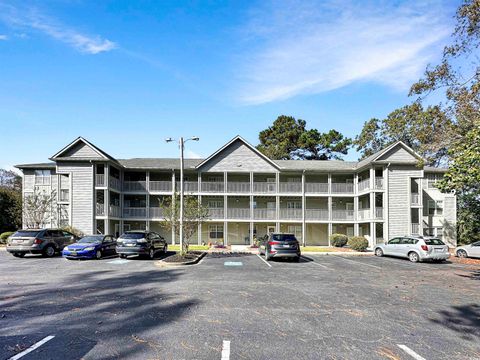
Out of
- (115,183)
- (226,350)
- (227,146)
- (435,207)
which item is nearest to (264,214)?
(227,146)

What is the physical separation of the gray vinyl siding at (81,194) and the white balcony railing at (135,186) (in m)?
3.73

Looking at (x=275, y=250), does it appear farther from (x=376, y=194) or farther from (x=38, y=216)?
(x=38, y=216)

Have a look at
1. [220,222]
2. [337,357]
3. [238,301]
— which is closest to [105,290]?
[238,301]

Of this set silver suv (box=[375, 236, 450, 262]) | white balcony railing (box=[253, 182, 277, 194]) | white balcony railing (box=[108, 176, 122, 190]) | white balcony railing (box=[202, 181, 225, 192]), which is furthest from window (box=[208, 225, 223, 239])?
silver suv (box=[375, 236, 450, 262])

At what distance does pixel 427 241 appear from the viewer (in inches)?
782

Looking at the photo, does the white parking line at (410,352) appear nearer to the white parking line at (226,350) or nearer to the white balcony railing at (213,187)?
the white parking line at (226,350)

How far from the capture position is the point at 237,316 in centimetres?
757

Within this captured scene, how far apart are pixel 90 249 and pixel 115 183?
12.9m

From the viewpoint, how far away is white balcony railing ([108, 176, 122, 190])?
98.9ft

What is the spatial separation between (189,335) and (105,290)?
533 centimetres

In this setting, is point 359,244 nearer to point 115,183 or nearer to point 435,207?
point 435,207

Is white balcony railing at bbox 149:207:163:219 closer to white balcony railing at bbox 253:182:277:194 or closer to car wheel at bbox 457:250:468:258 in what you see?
white balcony railing at bbox 253:182:277:194

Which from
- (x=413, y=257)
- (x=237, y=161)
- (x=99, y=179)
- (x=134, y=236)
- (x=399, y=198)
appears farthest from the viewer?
(x=237, y=161)

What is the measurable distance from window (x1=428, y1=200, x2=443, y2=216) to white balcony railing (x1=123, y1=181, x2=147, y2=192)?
27.5 meters
